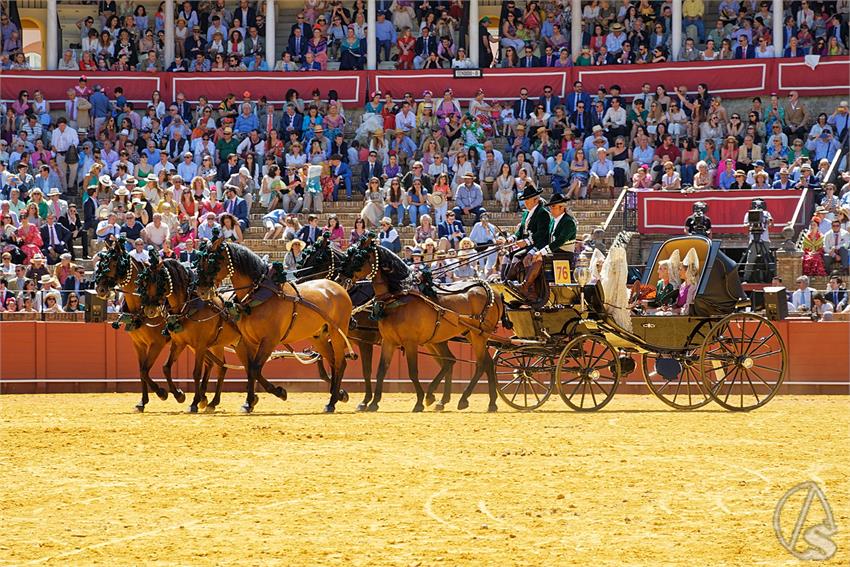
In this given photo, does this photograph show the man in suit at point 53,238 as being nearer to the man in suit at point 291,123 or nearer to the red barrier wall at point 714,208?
the man in suit at point 291,123

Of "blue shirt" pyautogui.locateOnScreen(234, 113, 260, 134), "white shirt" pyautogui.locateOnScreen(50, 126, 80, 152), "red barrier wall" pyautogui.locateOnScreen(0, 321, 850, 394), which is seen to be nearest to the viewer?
"red barrier wall" pyautogui.locateOnScreen(0, 321, 850, 394)

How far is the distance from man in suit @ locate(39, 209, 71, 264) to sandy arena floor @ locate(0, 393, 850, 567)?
9105 millimetres

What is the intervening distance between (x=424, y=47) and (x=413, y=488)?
78.2 feet

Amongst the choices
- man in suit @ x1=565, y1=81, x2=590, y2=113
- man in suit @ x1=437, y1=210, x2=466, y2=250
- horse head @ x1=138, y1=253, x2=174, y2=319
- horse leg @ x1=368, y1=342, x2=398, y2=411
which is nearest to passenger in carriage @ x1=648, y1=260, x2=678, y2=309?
horse leg @ x1=368, y1=342, x2=398, y2=411

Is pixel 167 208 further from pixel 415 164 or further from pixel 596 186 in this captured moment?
pixel 596 186

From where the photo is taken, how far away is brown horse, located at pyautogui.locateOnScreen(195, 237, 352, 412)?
1650cm

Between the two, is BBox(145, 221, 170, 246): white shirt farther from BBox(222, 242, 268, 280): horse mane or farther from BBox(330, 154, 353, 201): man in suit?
BBox(222, 242, 268, 280): horse mane

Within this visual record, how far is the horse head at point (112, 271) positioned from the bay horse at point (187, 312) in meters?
0.23

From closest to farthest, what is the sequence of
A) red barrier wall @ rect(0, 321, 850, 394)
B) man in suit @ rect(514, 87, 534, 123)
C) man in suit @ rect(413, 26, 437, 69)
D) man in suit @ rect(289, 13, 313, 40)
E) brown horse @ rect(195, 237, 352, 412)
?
brown horse @ rect(195, 237, 352, 412)
red barrier wall @ rect(0, 321, 850, 394)
man in suit @ rect(514, 87, 534, 123)
man in suit @ rect(413, 26, 437, 69)
man in suit @ rect(289, 13, 313, 40)

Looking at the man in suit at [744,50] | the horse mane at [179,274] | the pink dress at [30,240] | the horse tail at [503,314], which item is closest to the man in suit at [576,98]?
the man in suit at [744,50]

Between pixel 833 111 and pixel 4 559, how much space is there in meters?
25.2

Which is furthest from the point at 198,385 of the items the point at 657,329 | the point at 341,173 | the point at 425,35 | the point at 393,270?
the point at 425,35

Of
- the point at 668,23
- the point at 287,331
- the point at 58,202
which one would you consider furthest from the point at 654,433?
the point at 668,23

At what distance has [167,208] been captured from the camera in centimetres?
2500
